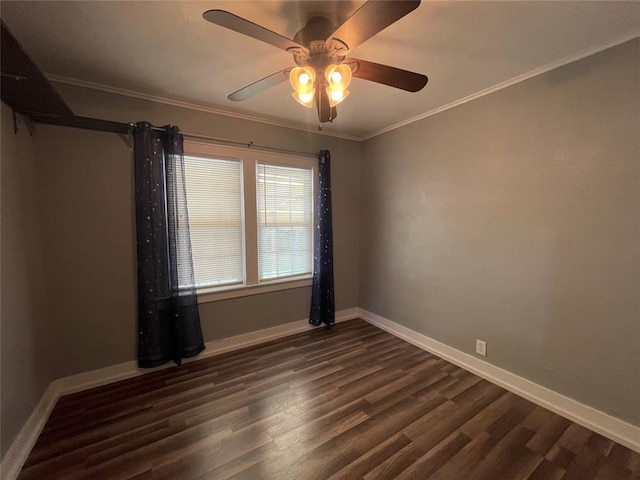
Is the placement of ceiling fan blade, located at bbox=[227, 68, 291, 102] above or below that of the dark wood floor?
above

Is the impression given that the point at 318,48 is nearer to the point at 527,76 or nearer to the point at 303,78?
the point at 303,78

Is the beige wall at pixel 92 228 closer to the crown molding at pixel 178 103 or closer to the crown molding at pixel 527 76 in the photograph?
the crown molding at pixel 178 103

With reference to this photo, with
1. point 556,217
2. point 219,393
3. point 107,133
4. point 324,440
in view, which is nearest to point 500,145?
point 556,217

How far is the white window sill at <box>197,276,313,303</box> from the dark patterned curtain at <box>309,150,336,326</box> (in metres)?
0.15

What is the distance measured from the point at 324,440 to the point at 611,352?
1.88 m

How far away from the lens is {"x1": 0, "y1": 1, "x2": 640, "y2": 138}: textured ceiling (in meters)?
1.33

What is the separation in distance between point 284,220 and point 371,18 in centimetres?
222

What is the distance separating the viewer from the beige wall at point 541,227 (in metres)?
1.61

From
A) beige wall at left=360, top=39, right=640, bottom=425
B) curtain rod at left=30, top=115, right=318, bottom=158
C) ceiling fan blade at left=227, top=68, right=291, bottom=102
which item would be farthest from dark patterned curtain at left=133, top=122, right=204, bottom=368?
beige wall at left=360, top=39, right=640, bottom=425

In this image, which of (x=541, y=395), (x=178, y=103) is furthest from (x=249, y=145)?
(x=541, y=395)

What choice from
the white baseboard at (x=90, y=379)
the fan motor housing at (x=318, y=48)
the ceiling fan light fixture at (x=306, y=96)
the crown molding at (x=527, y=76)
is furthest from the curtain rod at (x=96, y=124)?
the crown molding at (x=527, y=76)

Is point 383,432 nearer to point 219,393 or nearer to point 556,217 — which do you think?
point 219,393

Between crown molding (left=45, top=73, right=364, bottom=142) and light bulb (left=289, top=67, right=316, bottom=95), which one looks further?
crown molding (left=45, top=73, right=364, bottom=142)

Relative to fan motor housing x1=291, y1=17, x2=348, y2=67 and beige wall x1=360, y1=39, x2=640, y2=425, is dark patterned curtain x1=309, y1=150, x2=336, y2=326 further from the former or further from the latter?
fan motor housing x1=291, y1=17, x2=348, y2=67
